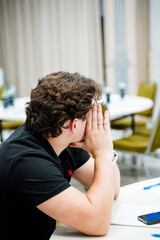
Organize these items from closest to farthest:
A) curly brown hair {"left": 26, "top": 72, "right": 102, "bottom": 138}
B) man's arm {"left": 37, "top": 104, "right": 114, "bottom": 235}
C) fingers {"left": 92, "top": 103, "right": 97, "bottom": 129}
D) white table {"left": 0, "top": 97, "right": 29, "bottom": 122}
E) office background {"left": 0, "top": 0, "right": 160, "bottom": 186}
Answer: man's arm {"left": 37, "top": 104, "right": 114, "bottom": 235}
curly brown hair {"left": 26, "top": 72, "right": 102, "bottom": 138}
fingers {"left": 92, "top": 103, "right": 97, "bottom": 129}
white table {"left": 0, "top": 97, "right": 29, "bottom": 122}
office background {"left": 0, "top": 0, "right": 160, "bottom": 186}

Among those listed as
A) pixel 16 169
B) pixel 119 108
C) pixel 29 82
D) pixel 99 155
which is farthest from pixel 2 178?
pixel 29 82

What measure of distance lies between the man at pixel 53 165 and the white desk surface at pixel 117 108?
2179 mm

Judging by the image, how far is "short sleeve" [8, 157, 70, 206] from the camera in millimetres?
1103

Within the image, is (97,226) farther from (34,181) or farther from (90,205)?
(34,181)

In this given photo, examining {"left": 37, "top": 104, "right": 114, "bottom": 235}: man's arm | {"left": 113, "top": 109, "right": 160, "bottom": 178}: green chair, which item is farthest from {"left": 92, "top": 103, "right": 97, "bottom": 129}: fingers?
{"left": 113, "top": 109, "right": 160, "bottom": 178}: green chair

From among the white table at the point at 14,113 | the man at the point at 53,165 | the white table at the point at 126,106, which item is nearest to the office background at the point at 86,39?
the white table at the point at 126,106

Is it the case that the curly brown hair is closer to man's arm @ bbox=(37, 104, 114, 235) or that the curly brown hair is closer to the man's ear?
the man's ear

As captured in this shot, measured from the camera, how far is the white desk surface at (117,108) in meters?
3.52

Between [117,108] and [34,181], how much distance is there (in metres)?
2.67

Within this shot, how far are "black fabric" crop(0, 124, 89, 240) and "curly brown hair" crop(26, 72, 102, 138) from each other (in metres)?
0.06

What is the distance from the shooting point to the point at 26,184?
3.66 ft

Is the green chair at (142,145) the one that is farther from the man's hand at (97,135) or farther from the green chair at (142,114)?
the man's hand at (97,135)

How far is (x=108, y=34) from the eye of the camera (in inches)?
245

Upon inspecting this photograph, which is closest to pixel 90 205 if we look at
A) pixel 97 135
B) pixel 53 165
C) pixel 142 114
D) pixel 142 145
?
pixel 53 165
